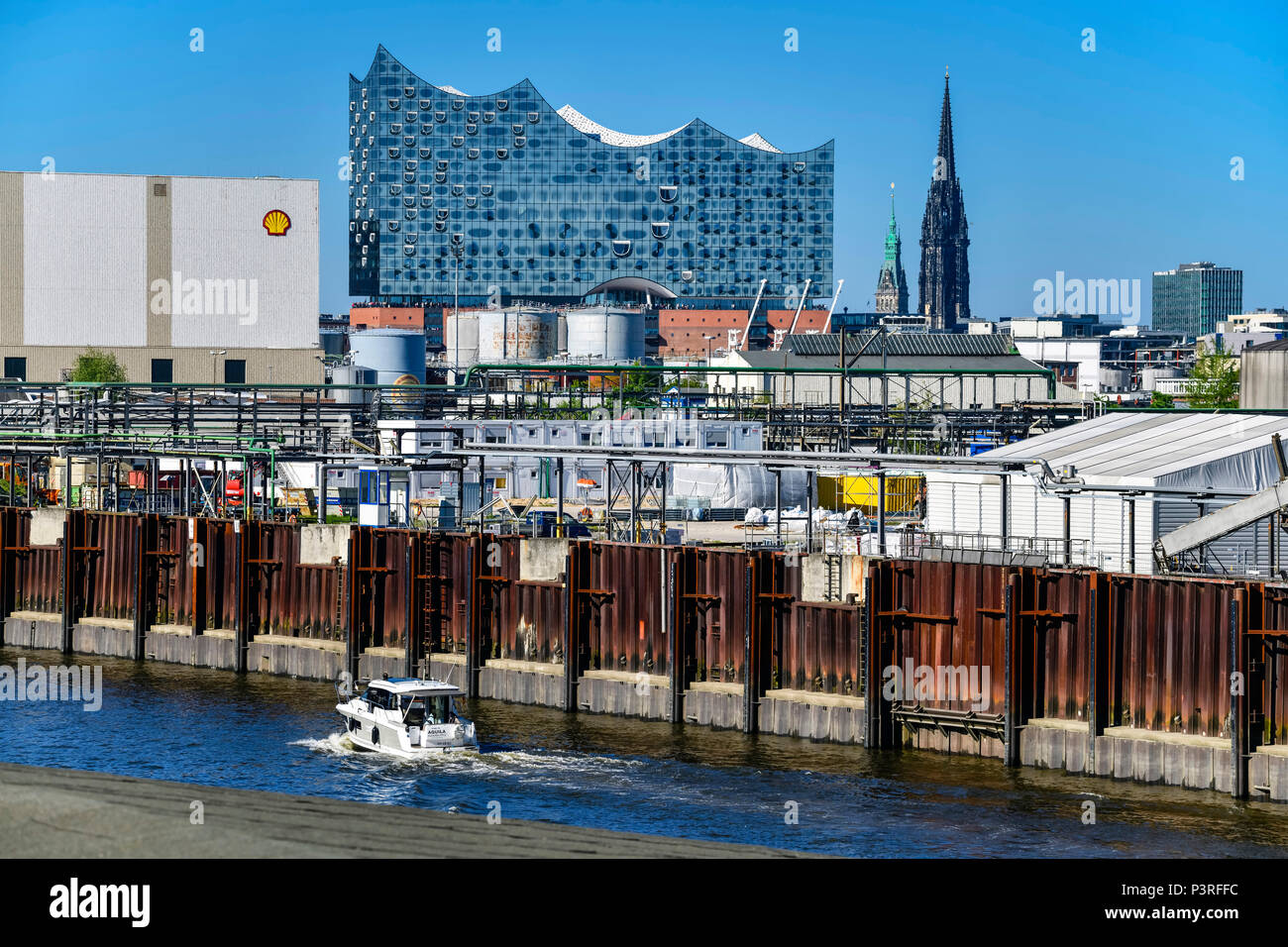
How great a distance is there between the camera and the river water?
28.5 meters

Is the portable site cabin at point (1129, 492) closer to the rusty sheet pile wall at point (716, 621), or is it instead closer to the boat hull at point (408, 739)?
the rusty sheet pile wall at point (716, 621)

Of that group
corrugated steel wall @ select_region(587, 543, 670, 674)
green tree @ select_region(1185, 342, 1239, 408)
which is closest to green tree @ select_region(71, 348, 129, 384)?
green tree @ select_region(1185, 342, 1239, 408)

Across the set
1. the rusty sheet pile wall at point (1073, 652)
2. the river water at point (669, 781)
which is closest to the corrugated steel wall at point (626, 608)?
the river water at point (669, 781)

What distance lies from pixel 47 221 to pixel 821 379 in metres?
61.5

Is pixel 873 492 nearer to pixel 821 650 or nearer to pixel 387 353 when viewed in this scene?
pixel 821 650

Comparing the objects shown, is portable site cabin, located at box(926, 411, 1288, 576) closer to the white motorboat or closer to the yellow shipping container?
the yellow shipping container

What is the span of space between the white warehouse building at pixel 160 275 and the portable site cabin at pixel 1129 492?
86.8m

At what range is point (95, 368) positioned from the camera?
11581 cm

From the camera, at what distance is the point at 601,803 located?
31.0 metres

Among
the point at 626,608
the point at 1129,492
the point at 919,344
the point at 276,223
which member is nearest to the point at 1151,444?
the point at 1129,492

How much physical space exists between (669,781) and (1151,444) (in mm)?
21653

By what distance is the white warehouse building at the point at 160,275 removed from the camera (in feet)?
398

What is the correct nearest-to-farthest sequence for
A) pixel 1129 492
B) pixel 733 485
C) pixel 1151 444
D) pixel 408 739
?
pixel 408 739 < pixel 1129 492 < pixel 1151 444 < pixel 733 485

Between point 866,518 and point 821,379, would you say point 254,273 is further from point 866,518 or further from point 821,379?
point 866,518
